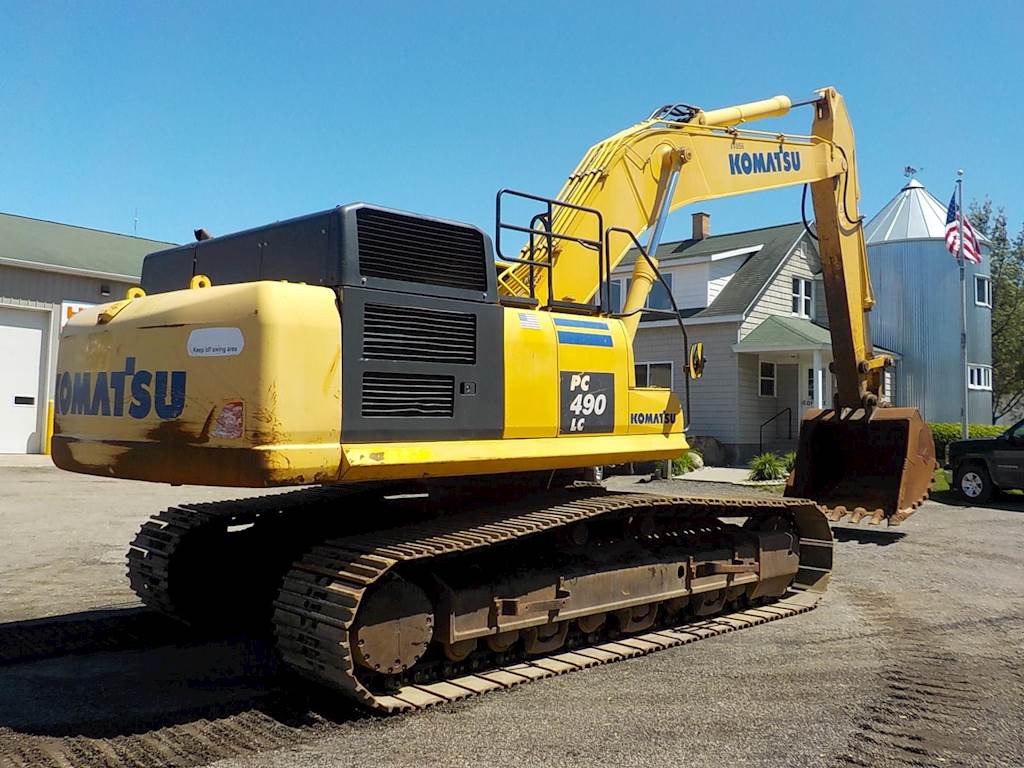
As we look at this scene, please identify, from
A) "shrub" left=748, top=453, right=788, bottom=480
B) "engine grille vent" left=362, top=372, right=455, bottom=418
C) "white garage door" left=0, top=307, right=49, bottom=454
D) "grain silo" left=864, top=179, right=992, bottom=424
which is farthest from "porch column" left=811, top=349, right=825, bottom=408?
"white garage door" left=0, top=307, right=49, bottom=454

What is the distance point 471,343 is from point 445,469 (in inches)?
31.1

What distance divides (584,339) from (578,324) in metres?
0.11

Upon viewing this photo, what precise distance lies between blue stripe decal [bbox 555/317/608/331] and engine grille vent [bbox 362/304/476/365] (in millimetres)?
788

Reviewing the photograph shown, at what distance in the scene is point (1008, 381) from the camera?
37.8 m

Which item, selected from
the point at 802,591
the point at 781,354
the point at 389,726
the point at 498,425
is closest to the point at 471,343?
the point at 498,425

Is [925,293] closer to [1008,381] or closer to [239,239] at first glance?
[1008,381]

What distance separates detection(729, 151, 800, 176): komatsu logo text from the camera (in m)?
8.73

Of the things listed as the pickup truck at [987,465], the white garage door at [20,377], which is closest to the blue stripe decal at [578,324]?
the pickup truck at [987,465]

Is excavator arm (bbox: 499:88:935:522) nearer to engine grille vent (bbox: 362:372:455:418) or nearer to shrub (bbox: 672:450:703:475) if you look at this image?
engine grille vent (bbox: 362:372:455:418)

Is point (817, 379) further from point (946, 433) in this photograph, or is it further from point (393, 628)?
point (393, 628)

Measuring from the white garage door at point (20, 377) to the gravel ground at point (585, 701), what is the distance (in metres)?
15.9

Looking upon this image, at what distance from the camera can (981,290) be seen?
27359 millimetres

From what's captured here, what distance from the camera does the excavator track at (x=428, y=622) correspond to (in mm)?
4859

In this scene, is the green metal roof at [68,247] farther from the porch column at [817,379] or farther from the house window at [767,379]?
the porch column at [817,379]
